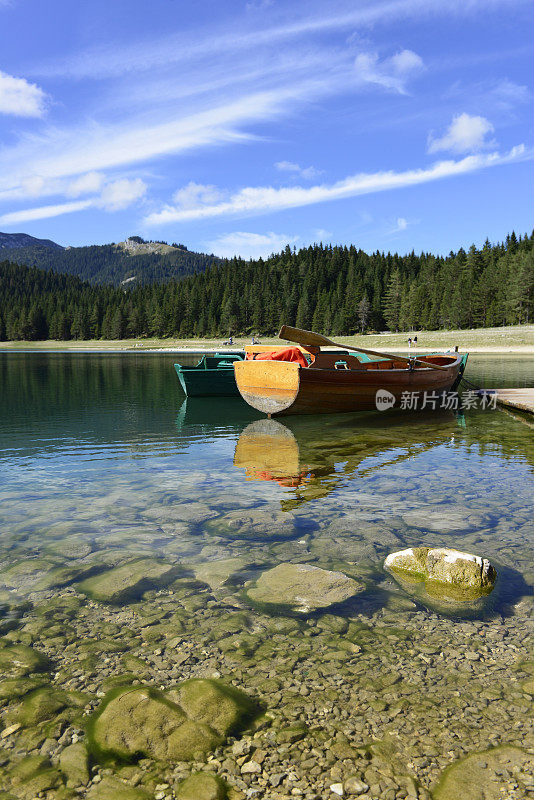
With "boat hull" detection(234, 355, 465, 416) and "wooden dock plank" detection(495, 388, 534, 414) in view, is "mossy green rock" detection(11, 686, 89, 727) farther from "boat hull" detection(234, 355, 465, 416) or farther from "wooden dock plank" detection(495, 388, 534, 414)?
"wooden dock plank" detection(495, 388, 534, 414)

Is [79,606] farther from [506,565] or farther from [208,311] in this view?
[208,311]

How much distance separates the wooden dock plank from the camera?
19.7 meters

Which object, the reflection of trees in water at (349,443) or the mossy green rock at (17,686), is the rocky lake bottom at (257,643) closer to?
the mossy green rock at (17,686)

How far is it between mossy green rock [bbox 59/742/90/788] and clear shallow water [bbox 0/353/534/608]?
3400 millimetres

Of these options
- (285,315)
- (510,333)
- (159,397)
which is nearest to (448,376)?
(159,397)

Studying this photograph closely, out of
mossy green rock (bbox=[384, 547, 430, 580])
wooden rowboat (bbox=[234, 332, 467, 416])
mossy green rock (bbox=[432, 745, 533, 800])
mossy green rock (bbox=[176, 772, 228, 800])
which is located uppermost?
wooden rowboat (bbox=[234, 332, 467, 416])

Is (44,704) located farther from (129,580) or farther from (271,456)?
(271,456)

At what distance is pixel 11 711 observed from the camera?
13.1 feet

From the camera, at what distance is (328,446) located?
15.5m

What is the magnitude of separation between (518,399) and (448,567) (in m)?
17.8

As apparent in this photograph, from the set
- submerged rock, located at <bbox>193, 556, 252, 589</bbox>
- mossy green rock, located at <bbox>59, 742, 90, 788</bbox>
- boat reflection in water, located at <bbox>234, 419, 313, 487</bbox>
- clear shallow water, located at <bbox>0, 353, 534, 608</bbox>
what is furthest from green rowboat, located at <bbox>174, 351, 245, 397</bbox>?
Result: mossy green rock, located at <bbox>59, 742, 90, 788</bbox>

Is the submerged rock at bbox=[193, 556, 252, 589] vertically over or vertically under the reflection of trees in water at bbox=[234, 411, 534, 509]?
over

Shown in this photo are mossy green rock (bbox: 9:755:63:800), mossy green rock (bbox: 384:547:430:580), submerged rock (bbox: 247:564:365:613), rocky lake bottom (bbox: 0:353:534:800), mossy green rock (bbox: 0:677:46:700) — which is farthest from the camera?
mossy green rock (bbox: 384:547:430:580)

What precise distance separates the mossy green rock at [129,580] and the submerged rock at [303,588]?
1.18 meters
